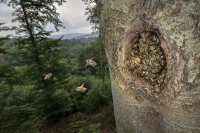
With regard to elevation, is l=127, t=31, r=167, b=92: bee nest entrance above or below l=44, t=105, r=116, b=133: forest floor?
above

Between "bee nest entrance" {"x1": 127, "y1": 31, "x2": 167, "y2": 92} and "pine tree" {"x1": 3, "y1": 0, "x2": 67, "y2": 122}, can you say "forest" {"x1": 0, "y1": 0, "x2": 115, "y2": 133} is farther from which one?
"bee nest entrance" {"x1": 127, "y1": 31, "x2": 167, "y2": 92}

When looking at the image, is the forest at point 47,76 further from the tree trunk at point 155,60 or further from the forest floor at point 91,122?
the tree trunk at point 155,60

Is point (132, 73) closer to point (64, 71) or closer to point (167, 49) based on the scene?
point (167, 49)

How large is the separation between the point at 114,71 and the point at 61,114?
38.7ft

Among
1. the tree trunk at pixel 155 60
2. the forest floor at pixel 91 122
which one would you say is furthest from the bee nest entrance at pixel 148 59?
the forest floor at pixel 91 122

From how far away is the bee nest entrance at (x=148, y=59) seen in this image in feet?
4.29

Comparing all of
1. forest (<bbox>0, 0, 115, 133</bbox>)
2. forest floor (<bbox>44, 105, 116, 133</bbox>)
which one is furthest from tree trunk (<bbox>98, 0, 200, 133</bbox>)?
forest (<bbox>0, 0, 115, 133</bbox>)

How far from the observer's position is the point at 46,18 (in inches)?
470

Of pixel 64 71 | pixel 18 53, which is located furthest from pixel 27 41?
pixel 64 71

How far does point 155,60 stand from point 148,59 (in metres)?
0.04

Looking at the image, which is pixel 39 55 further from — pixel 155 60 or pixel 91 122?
pixel 155 60

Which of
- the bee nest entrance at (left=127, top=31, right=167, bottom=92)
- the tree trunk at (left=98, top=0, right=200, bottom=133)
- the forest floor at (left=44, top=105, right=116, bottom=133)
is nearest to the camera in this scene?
the tree trunk at (left=98, top=0, right=200, bottom=133)

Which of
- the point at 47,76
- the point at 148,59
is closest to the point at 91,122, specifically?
the point at 47,76

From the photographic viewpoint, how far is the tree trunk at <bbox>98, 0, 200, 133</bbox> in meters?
1.17
